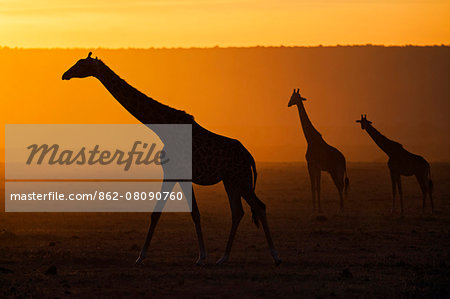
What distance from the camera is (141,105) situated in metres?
14.2

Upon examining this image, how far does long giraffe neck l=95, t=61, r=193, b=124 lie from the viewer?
14.0m

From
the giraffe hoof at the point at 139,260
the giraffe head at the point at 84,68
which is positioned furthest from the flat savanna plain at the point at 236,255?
the giraffe head at the point at 84,68

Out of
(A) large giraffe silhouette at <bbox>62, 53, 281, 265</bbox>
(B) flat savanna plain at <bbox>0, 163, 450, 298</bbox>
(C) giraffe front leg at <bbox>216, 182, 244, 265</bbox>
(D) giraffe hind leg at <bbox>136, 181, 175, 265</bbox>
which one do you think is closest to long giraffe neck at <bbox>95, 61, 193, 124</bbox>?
(A) large giraffe silhouette at <bbox>62, 53, 281, 265</bbox>

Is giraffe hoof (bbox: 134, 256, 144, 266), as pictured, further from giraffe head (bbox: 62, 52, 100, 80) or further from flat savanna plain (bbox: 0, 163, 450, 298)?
giraffe head (bbox: 62, 52, 100, 80)

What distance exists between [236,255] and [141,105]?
10.5 feet

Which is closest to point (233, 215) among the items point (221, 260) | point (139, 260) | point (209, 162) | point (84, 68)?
point (221, 260)

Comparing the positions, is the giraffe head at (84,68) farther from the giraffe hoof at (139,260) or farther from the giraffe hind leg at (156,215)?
the giraffe hoof at (139,260)

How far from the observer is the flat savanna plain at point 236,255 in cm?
1211

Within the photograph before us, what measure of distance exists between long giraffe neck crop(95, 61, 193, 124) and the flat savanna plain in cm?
235

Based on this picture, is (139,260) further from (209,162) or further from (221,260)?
(209,162)

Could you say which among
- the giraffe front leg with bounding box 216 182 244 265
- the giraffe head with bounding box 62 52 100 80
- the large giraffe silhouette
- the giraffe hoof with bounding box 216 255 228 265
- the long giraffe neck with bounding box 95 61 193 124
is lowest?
the giraffe hoof with bounding box 216 255 228 265

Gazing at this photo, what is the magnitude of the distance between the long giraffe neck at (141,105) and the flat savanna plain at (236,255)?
2.35 meters

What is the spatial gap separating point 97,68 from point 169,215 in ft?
32.7

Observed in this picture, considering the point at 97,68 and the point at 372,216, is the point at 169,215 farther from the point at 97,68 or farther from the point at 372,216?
the point at 97,68
